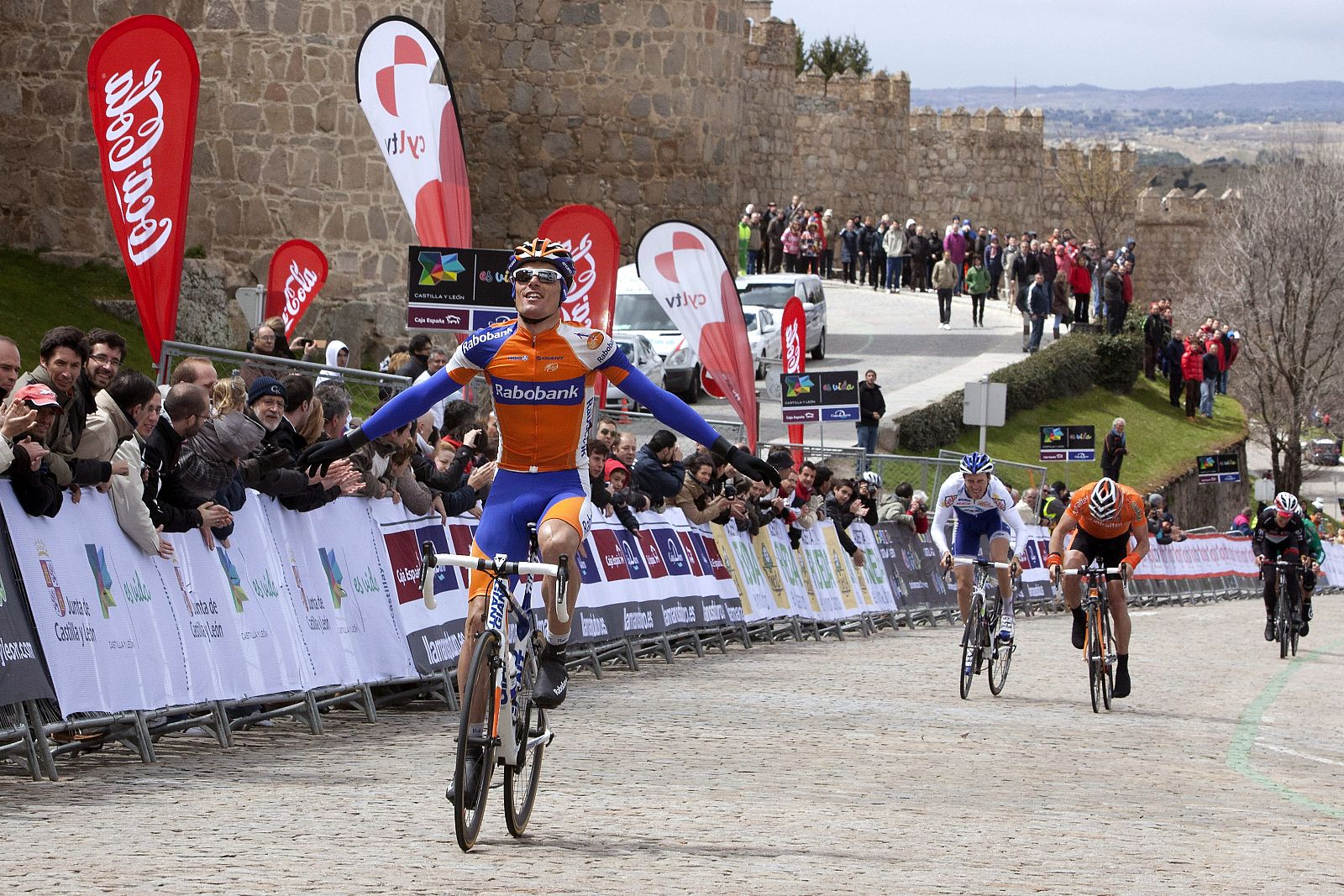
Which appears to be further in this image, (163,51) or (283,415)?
(163,51)

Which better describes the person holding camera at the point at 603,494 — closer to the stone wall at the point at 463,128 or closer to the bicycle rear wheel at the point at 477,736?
the bicycle rear wheel at the point at 477,736

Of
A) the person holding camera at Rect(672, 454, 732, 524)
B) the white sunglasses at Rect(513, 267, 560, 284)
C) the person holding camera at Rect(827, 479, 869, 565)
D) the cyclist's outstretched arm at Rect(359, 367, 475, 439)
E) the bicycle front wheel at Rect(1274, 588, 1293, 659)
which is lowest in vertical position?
the bicycle front wheel at Rect(1274, 588, 1293, 659)

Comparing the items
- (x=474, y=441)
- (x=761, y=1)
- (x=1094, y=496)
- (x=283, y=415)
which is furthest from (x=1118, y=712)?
(x=761, y=1)

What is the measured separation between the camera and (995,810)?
372 inches

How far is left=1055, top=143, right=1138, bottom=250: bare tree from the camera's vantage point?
82938mm

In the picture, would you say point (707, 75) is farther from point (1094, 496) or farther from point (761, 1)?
point (761, 1)

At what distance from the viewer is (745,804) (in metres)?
9.29

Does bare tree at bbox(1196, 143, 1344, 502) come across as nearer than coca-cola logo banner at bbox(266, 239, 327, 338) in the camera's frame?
No

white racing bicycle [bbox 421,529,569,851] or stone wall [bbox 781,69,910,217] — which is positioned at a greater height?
stone wall [bbox 781,69,910,217]

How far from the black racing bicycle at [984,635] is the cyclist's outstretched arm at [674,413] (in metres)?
6.79

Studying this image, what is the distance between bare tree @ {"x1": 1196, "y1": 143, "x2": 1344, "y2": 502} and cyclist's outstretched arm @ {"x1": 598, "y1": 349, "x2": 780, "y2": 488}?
50293 millimetres

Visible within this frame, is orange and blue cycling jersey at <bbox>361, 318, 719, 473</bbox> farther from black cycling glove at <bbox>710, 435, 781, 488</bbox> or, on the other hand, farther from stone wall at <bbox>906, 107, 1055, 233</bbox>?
stone wall at <bbox>906, 107, 1055, 233</bbox>

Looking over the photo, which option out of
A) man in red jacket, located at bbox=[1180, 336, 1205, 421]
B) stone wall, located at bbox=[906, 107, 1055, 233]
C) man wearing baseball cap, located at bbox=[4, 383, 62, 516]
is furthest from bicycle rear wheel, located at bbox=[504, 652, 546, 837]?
stone wall, located at bbox=[906, 107, 1055, 233]

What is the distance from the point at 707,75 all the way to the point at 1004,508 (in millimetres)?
25176
